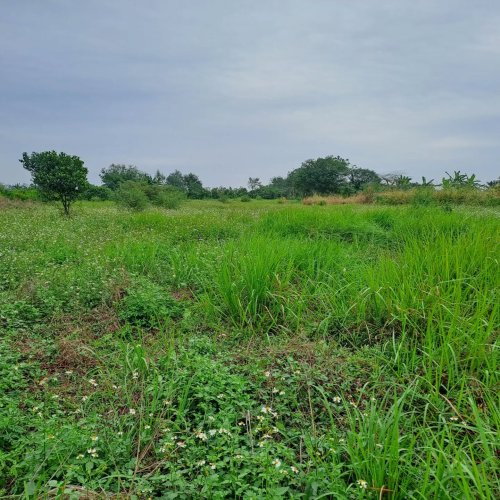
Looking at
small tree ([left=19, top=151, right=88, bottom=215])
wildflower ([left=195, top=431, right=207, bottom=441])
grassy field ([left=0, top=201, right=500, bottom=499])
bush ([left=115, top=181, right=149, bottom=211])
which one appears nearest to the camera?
grassy field ([left=0, top=201, right=500, bottom=499])

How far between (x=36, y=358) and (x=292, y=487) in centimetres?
231

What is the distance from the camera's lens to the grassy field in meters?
1.74

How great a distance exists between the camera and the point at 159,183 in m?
26.0

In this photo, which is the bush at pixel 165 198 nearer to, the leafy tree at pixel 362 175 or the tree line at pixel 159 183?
the tree line at pixel 159 183

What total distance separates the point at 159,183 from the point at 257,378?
979 inches

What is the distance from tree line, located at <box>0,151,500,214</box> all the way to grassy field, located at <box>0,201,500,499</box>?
32.8 feet

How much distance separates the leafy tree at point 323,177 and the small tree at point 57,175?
40357 millimetres

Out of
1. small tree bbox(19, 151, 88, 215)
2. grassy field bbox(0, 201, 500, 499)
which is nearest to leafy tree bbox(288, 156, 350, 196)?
small tree bbox(19, 151, 88, 215)

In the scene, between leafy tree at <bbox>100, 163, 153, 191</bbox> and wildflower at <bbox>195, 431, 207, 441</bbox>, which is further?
leafy tree at <bbox>100, 163, 153, 191</bbox>

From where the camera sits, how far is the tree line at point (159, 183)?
1372 centimetres

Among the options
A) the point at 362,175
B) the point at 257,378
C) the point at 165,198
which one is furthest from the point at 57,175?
the point at 362,175

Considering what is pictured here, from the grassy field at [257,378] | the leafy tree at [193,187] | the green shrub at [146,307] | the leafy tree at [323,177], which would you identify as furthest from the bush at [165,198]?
the leafy tree at [323,177]

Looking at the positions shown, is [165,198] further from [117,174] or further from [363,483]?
[117,174]

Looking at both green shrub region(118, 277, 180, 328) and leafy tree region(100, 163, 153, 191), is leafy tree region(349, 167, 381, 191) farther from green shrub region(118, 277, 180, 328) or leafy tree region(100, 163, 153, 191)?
green shrub region(118, 277, 180, 328)
